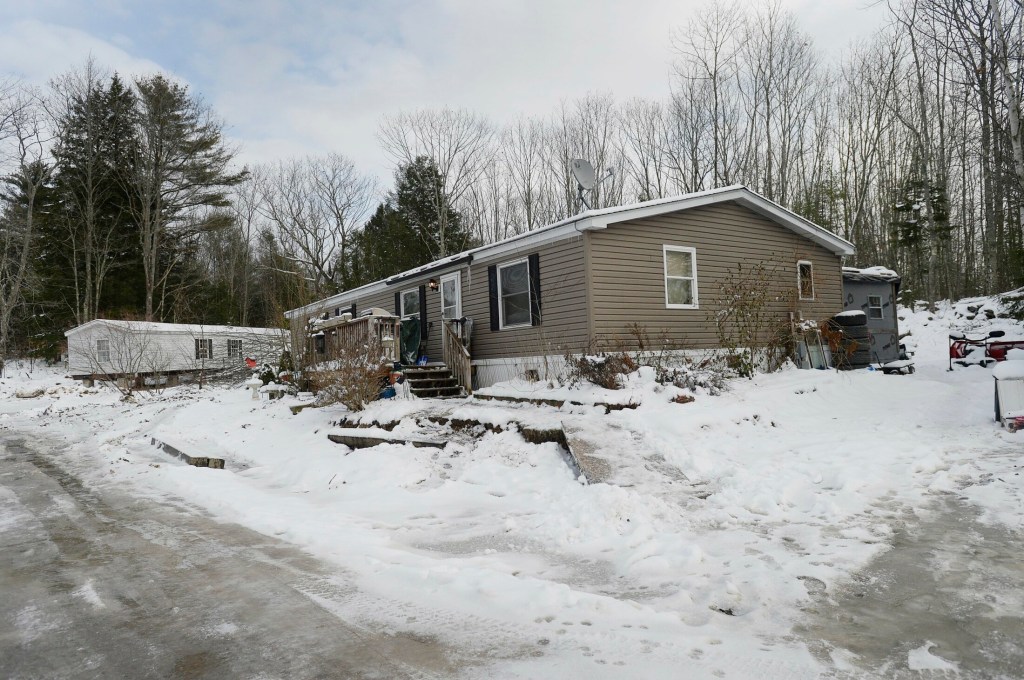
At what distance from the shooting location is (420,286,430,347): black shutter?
1553 cm

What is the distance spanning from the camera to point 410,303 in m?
16.4

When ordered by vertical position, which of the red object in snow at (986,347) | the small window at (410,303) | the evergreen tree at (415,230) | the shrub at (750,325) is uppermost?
the evergreen tree at (415,230)

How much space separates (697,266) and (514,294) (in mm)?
3960

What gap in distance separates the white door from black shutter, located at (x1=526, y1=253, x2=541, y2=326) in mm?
2560

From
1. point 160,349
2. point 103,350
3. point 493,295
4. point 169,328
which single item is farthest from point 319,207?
point 493,295

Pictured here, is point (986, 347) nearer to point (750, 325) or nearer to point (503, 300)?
point (750, 325)

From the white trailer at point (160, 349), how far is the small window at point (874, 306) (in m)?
19.4

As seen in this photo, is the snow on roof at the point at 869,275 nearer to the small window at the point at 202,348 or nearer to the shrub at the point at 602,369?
the shrub at the point at 602,369

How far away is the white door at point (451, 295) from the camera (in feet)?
47.8

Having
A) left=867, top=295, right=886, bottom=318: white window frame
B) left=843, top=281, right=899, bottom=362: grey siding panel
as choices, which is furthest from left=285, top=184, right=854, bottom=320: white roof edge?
left=867, top=295, right=886, bottom=318: white window frame

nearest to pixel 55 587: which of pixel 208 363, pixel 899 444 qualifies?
pixel 899 444

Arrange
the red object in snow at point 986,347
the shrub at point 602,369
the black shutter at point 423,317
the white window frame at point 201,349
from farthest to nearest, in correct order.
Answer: the white window frame at point 201,349 → the black shutter at point 423,317 → the red object in snow at point 986,347 → the shrub at point 602,369

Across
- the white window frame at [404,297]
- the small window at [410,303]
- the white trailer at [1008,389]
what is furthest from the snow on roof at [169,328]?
the white trailer at [1008,389]

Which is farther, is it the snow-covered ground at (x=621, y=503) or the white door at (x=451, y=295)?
the white door at (x=451, y=295)
